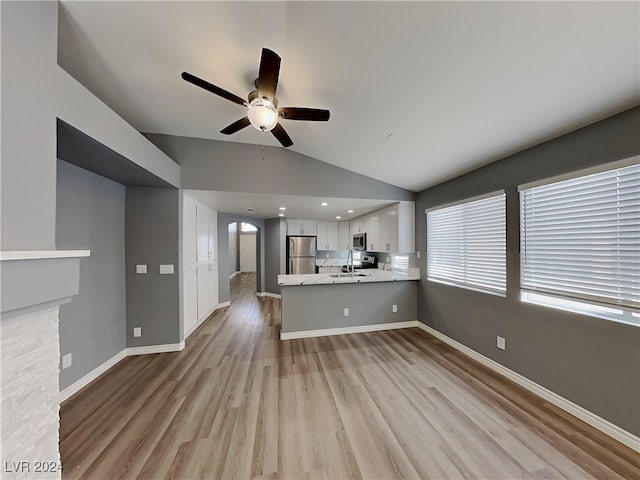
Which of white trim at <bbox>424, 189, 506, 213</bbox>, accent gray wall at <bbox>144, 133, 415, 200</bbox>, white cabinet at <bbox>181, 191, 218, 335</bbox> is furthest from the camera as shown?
white cabinet at <bbox>181, 191, 218, 335</bbox>

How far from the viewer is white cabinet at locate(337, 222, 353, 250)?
238 inches

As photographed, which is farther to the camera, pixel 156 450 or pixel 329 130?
pixel 329 130

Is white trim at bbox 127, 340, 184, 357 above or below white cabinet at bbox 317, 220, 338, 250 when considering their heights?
below

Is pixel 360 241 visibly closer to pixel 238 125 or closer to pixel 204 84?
pixel 238 125

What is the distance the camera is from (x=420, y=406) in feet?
6.39

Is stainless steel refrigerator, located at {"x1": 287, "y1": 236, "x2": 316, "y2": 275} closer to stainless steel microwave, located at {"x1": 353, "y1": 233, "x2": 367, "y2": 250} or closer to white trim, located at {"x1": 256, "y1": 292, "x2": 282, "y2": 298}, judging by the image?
white trim, located at {"x1": 256, "y1": 292, "x2": 282, "y2": 298}

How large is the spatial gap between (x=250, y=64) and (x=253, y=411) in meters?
2.89

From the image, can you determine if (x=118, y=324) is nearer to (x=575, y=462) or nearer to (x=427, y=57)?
(x=427, y=57)

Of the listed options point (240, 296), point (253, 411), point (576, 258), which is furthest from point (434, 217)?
point (240, 296)

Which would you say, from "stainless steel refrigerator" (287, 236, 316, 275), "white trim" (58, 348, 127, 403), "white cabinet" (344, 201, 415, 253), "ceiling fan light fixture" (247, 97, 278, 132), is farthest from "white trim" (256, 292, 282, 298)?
"ceiling fan light fixture" (247, 97, 278, 132)

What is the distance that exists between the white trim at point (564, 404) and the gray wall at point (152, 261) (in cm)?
388

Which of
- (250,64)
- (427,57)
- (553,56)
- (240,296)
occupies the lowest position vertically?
(240,296)

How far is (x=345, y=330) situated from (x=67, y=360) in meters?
3.19

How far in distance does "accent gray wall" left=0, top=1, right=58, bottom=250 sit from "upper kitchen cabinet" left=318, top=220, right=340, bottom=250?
507 centimetres
